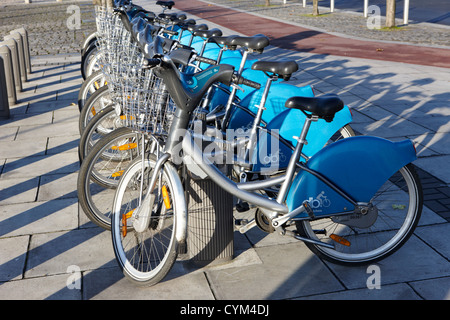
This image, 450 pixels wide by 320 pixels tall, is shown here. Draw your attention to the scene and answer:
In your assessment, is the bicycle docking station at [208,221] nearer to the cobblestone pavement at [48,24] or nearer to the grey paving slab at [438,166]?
the grey paving slab at [438,166]

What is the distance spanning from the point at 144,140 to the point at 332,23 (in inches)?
604

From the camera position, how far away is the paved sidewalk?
12.1 feet

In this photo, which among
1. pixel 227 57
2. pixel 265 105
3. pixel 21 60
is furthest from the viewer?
pixel 21 60

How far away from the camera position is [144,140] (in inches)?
151

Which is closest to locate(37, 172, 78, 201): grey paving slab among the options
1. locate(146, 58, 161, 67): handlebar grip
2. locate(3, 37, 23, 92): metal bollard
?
locate(146, 58, 161, 67): handlebar grip

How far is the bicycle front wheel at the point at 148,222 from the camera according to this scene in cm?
363

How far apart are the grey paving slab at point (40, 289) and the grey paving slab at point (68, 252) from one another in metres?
0.09

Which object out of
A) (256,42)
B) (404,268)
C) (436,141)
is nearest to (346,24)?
(436,141)

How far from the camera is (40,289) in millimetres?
3732

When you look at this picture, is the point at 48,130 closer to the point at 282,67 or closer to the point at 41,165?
the point at 41,165

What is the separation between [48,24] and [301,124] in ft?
59.2

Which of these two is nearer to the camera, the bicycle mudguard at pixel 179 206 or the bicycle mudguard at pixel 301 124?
the bicycle mudguard at pixel 179 206

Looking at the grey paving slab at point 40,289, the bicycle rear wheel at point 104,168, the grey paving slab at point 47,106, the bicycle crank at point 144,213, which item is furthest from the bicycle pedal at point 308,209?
the grey paving slab at point 47,106
